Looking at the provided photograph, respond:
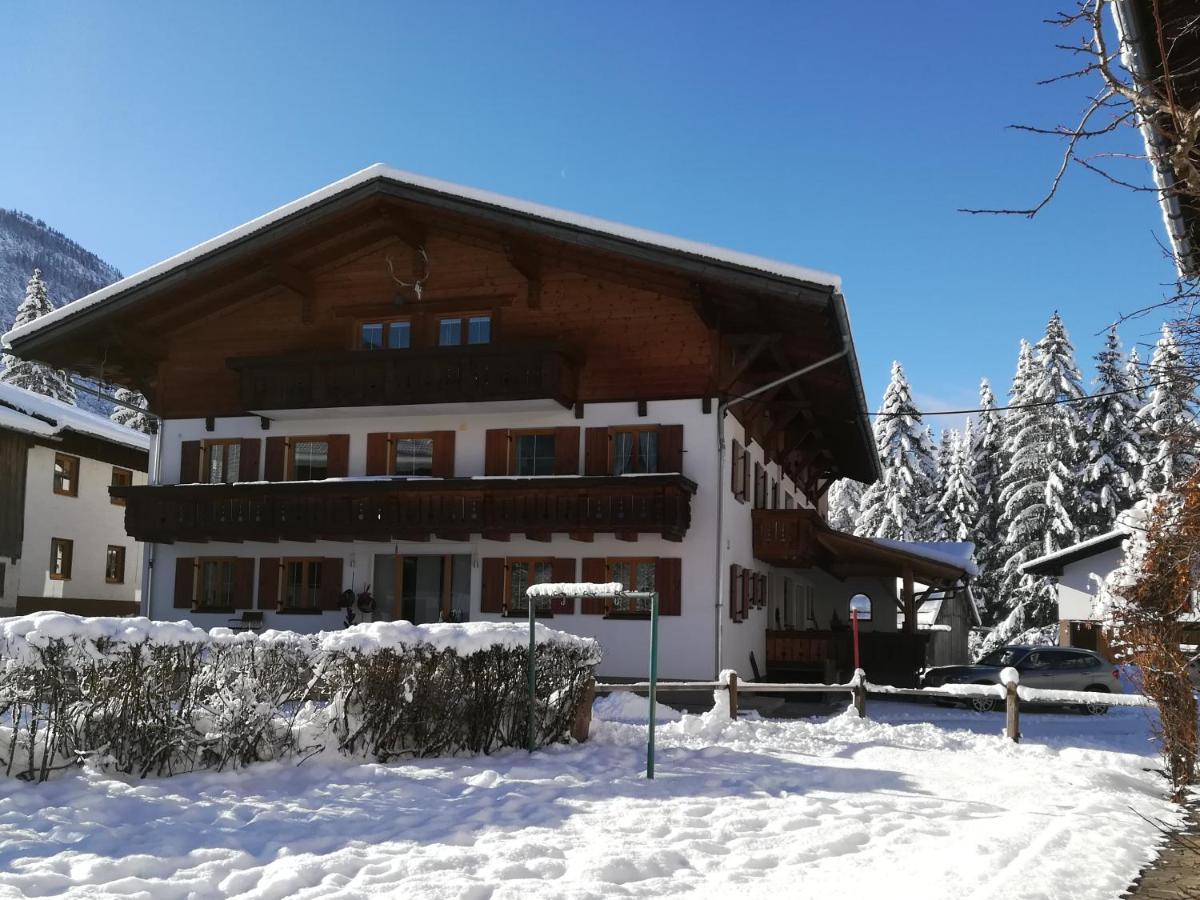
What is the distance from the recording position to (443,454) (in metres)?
24.3

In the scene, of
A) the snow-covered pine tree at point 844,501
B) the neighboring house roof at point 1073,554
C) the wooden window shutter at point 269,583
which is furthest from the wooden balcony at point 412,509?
the snow-covered pine tree at point 844,501

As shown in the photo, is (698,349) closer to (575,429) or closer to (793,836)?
(575,429)

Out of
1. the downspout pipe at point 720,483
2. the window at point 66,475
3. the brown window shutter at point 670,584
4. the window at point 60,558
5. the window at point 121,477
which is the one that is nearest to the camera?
the downspout pipe at point 720,483

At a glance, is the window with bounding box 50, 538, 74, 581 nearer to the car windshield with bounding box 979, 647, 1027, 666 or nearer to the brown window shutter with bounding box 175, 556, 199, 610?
the brown window shutter with bounding box 175, 556, 199, 610

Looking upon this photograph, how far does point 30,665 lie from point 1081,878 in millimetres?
8341

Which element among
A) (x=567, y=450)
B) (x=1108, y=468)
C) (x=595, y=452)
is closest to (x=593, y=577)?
(x=595, y=452)

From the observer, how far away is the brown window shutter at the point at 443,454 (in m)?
24.2

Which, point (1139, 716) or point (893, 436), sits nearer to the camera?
point (1139, 716)

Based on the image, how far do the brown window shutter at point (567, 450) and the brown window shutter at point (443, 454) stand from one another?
94.5 inches

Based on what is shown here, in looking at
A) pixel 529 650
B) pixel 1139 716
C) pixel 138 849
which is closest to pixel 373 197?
pixel 529 650

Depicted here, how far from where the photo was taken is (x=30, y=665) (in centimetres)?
958

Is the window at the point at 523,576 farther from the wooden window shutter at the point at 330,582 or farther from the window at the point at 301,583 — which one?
the window at the point at 301,583

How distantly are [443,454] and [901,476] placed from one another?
116 feet

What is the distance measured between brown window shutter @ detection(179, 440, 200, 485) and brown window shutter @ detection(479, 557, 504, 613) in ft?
24.5
